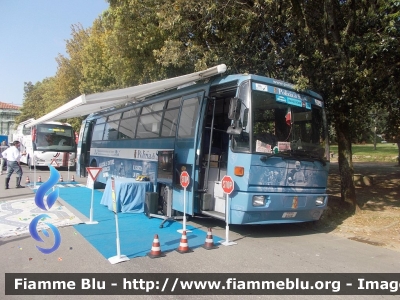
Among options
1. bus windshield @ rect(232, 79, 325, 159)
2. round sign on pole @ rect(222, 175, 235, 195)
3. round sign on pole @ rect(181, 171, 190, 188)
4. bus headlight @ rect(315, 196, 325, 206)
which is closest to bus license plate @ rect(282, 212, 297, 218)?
bus headlight @ rect(315, 196, 325, 206)

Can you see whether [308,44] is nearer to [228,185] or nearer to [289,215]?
[289,215]

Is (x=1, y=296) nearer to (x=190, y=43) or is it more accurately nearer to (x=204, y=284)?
(x=204, y=284)

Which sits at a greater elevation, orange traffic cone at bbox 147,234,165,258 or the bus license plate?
the bus license plate

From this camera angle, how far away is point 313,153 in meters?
7.12

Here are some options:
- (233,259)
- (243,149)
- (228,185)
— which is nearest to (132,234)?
(228,185)

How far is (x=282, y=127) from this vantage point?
691 cm

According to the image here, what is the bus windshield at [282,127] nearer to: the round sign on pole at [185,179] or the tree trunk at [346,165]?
the round sign on pole at [185,179]

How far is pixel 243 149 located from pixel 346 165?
4.02 meters

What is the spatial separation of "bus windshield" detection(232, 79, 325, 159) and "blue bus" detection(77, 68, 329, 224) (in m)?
0.02

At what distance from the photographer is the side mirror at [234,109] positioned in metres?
6.33

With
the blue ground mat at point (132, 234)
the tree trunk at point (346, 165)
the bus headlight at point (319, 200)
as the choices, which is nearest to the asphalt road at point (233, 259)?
the blue ground mat at point (132, 234)

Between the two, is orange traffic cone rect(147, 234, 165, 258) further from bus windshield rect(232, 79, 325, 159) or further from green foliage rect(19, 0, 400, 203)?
green foliage rect(19, 0, 400, 203)

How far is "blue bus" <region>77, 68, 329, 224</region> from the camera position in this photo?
6461mm

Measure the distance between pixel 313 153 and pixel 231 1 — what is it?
4757mm
